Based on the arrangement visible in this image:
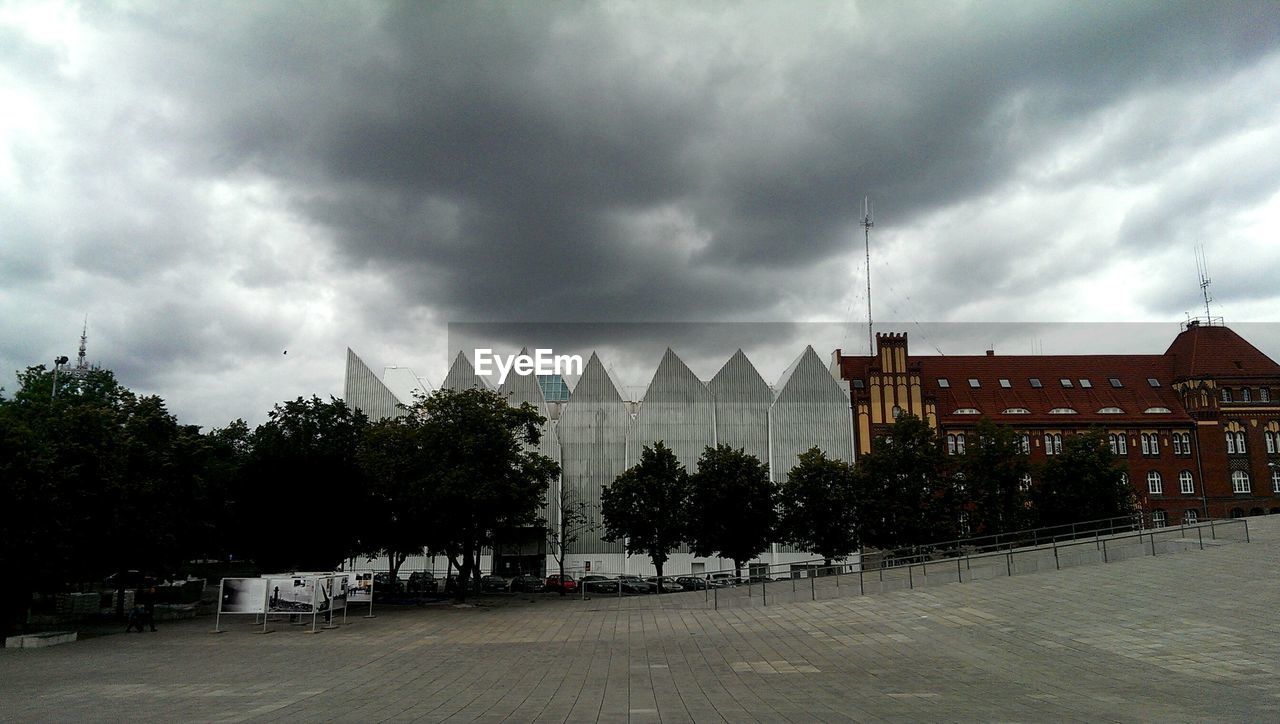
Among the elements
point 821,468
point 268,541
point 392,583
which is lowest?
point 392,583

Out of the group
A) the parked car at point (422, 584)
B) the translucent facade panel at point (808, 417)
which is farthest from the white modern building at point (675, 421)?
the parked car at point (422, 584)

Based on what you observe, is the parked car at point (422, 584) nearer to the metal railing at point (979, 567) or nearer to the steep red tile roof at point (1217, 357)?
the metal railing at point (979, 567)

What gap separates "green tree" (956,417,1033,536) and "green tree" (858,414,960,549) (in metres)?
2.21

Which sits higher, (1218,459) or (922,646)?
(1218,459)

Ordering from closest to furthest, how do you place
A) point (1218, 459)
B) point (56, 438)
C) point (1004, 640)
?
point (1004, 640), point (56, 438), point (1218, 459)

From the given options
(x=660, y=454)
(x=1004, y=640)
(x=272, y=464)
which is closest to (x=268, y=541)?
(x=272, y=464)

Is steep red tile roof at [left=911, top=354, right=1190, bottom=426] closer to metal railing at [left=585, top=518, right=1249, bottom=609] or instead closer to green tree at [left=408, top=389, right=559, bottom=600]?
metal railing at [left=585, top=518, right=1249, bottom=609]

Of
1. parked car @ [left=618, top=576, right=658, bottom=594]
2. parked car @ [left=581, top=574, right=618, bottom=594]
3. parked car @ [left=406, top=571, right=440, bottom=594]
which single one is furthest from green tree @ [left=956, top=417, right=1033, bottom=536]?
parked car @ [left=406, top=571, right=440, bottom=594]

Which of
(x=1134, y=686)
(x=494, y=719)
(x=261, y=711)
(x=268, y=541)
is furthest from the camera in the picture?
(x=268, y=541)

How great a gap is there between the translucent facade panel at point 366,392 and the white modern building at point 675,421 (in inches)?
3.5

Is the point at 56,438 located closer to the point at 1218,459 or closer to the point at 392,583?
the point at 392,583

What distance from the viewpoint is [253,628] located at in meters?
29.8

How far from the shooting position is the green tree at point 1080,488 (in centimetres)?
4794

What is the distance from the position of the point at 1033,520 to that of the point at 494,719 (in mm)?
44583
